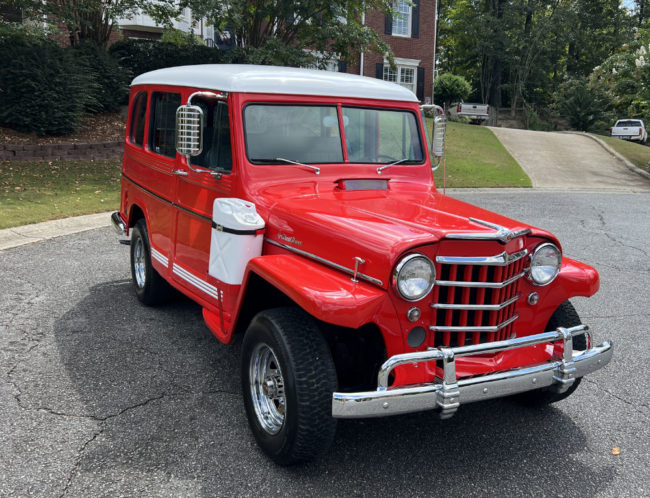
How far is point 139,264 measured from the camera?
5598 millimetres

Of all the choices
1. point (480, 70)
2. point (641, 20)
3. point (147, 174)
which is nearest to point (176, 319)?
point (147, 174)

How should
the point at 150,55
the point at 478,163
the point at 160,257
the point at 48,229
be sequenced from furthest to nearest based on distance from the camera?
the point at 478,163, the point at 150,55, the point at 48,229, the point at 160,257

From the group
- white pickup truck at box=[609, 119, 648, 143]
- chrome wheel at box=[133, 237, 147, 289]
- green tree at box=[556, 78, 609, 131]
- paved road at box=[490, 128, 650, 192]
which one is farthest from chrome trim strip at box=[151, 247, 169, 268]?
white pickup truck at box=[609, 119, 648, 143]

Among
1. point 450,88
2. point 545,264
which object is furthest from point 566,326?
point 450,88

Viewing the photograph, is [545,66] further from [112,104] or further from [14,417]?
[14,417]

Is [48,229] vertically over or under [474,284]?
under

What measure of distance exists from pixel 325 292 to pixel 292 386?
1.52ft

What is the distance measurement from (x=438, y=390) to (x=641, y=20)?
46.6 m

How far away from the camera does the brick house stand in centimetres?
2711

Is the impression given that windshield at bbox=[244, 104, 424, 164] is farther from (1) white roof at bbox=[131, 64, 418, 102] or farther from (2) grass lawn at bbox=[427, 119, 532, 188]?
(2) grass lawn at bbox=[427, 119, 532, 188]

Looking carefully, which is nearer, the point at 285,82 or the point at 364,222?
the point at 364,222

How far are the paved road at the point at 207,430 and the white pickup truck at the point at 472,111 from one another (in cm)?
2554

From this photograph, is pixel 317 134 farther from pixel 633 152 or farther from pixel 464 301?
pixel 633 152

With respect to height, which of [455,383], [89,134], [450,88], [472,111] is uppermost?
[450,88]
